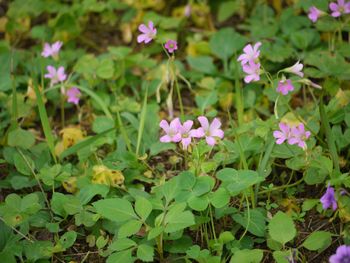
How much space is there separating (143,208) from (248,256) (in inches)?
14.6

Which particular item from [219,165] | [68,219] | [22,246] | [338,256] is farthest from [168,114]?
[338,256]

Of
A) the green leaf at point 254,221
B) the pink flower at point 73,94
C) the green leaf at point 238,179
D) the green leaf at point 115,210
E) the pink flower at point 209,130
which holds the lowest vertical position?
the green leaf at point 254,221

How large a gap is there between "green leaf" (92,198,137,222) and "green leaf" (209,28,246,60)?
121 centimetres

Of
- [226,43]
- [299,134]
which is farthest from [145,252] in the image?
[226,43]

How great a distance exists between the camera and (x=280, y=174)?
2045mm

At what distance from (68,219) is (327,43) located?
1.59m

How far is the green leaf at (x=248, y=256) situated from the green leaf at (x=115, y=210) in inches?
13.9

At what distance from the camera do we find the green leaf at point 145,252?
5.11 ft

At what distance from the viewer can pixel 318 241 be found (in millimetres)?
1632

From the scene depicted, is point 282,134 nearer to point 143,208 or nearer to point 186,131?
point 186,131

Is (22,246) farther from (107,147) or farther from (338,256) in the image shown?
(338,256)

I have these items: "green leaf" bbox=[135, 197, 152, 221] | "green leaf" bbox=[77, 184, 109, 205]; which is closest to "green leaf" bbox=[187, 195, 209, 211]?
"green leaf" bbox=[135, 197, 152, 221]

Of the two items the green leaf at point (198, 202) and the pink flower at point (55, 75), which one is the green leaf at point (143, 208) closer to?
the green leaf at point (198, 202)

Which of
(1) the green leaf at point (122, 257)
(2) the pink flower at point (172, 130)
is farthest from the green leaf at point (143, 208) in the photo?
→ (2) the pink flower at point (172, 130)
